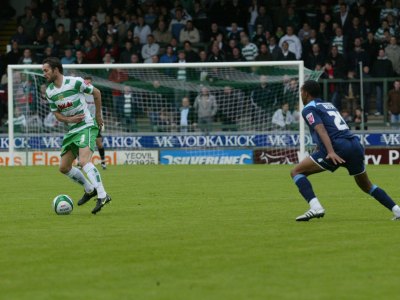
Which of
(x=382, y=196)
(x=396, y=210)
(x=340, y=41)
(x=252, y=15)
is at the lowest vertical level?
(x=396, y=210)

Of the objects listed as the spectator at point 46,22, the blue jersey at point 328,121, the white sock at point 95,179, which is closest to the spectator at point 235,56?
the spectator at point 46,22

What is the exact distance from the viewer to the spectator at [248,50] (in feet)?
105

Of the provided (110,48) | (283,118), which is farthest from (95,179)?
(110,48)

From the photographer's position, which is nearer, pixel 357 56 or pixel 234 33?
pixel 357 56

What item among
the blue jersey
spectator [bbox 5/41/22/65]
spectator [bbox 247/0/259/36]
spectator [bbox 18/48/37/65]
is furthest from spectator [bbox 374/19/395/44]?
the blue jersey

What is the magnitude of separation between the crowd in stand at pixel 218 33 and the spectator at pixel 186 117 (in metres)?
1.78

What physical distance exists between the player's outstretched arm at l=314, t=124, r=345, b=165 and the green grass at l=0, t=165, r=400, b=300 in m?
0.79

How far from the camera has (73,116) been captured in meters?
15.0

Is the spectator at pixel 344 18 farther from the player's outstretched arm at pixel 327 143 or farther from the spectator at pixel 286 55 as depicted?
the player's outstretched arm at pixel 327 143

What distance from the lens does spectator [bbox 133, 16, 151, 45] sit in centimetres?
3400

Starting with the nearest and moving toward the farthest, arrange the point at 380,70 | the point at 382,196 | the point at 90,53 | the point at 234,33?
the point at 382,196 → the point at 380,70 → the point at 234,33 → the point at 90,53

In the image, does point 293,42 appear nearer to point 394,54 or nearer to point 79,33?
point 394,54

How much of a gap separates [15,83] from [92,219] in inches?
680

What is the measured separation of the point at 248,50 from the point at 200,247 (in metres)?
21.7
